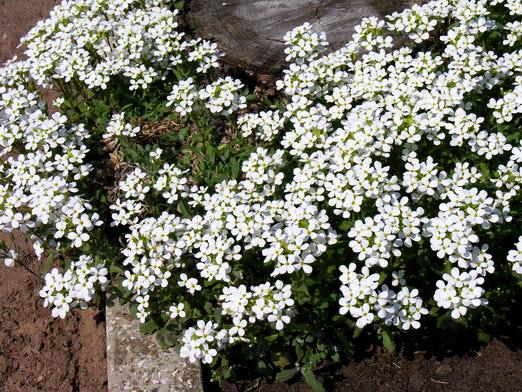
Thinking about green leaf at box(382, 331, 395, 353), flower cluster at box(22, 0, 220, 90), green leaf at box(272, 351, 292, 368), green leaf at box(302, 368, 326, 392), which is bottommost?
green leaf at box(302, 368, 326, 392)

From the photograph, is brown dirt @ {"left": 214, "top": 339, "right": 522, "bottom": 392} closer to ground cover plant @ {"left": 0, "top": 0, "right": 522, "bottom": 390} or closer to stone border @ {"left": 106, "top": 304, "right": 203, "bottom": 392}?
ground cover plant @ {"left": 0, "top": 0, "right": 522, "bottom": 390}

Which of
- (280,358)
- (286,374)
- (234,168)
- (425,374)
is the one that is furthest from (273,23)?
(425,374)

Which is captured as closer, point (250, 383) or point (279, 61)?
point (250, 383)

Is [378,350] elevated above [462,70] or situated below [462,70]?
below

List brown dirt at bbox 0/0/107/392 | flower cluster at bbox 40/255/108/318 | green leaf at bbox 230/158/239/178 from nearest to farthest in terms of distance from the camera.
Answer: flower cluster at bbox 40/255/108/318 → brown dirt at bbox 0/0/107/392 → green leaf at bbox 230/158/239/178

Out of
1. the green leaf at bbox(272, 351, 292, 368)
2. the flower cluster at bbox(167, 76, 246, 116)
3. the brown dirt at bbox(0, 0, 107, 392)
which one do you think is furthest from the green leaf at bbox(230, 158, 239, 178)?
the brown dirt at bbox(0, 0, 107, 392)

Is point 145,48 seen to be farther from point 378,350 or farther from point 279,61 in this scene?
point 378,350

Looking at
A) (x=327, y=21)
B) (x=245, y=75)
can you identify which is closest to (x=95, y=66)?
(x=245, y=75)
